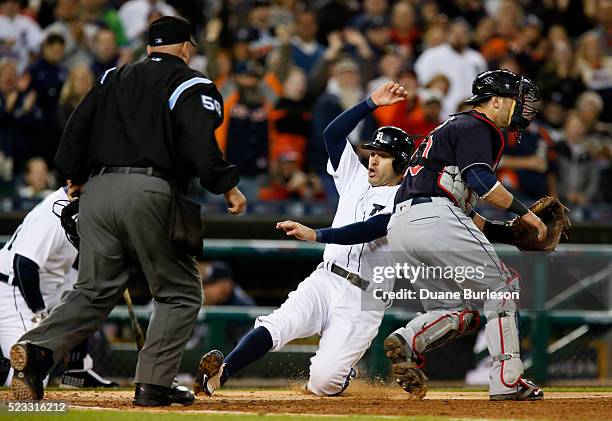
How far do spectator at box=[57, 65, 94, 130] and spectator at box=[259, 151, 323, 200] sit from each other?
198 centimetres

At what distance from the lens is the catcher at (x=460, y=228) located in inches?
246

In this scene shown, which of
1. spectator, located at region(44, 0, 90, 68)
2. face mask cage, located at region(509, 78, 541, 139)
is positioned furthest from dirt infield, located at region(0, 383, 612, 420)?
spectator, located at region(44, 0, 90, 68)

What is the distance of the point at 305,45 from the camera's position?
42.1 ft

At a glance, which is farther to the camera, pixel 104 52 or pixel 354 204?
pixel 104 52

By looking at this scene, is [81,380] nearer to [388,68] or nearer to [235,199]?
[235,199]

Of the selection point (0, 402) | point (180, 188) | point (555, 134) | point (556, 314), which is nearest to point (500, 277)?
point (180, 188)

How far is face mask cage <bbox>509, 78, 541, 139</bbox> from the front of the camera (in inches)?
258

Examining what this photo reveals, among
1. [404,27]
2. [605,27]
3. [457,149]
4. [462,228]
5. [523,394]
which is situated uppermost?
→ [605,27]

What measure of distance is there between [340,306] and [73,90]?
4918 mm

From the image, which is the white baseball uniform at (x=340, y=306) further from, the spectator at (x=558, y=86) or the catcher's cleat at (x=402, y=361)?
the spectator at (x=558, y=86)

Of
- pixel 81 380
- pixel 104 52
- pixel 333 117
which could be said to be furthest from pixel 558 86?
pixel 81 380

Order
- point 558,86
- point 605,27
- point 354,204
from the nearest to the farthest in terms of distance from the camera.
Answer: point 354,204 < point 558,86 < point 605,27

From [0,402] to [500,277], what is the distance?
2788mm

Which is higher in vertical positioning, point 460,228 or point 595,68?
point 595,68
